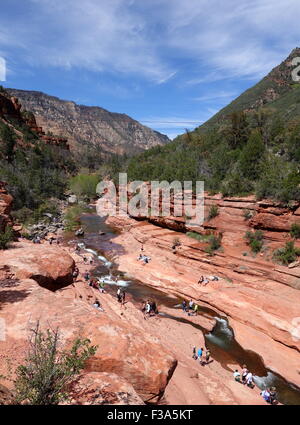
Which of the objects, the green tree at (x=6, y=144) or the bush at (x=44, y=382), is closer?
the bush at (x=44, y=382)

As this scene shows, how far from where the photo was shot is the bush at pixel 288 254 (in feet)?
59.9

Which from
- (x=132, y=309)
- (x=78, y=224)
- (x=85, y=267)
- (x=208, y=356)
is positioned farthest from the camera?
(x=78, y=224)

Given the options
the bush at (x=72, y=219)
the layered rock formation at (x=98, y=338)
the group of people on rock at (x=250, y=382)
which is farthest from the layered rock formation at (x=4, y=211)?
the group of people on rock at (x=250, y=382)

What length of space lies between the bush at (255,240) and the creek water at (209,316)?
257 inches

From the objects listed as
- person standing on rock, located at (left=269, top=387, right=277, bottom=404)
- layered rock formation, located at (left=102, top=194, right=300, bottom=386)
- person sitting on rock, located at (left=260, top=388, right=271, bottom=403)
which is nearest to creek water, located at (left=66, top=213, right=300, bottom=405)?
person standing on rock, located at (left=269, top=387, right=277, bottom=404)

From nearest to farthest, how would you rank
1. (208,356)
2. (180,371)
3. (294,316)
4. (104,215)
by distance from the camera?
(180,371)
(208,356)
(294,316)
(104,215)

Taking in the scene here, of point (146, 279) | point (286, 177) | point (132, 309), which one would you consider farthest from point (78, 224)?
point (286, 177)

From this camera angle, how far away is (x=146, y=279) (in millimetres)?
22234

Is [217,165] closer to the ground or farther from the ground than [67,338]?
farther from the ground

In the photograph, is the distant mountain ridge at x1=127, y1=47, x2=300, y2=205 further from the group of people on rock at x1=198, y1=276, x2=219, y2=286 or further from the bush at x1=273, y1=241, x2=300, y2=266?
the group of people on rock at x1=198, y1=276, x2=219, y2=286

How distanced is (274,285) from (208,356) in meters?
7.35

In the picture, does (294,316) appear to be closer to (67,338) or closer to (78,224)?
(67,338)

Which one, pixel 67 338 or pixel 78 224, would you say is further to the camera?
pixel 78 224

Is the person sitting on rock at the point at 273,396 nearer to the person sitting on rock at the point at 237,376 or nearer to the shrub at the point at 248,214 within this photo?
the person sitting on rock at the point at 237,376
